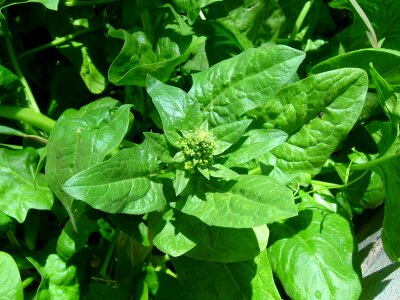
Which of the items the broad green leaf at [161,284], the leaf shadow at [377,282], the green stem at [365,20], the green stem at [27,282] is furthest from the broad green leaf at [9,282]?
the green stem at [365,20]

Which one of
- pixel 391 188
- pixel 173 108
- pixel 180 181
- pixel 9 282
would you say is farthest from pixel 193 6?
pixel 9 282

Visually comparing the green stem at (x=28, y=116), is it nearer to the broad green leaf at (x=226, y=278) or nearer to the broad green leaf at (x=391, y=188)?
the broad green leaf at (x=226, y=278)

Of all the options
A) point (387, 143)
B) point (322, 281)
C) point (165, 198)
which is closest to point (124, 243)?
point (165, 198)

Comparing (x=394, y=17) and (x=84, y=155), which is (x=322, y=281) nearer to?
(x=84, y=155)

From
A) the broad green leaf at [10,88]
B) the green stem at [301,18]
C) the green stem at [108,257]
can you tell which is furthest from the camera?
the green stem at [301,18]

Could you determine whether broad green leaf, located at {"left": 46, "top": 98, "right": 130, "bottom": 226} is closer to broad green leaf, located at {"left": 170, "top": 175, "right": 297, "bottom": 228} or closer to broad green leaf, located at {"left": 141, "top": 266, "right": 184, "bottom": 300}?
broad green leaf, located at {"left": 170, "top": 175, "right": 297, "bottom": 228}

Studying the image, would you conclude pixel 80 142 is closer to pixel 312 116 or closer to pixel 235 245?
pixel 235 245
